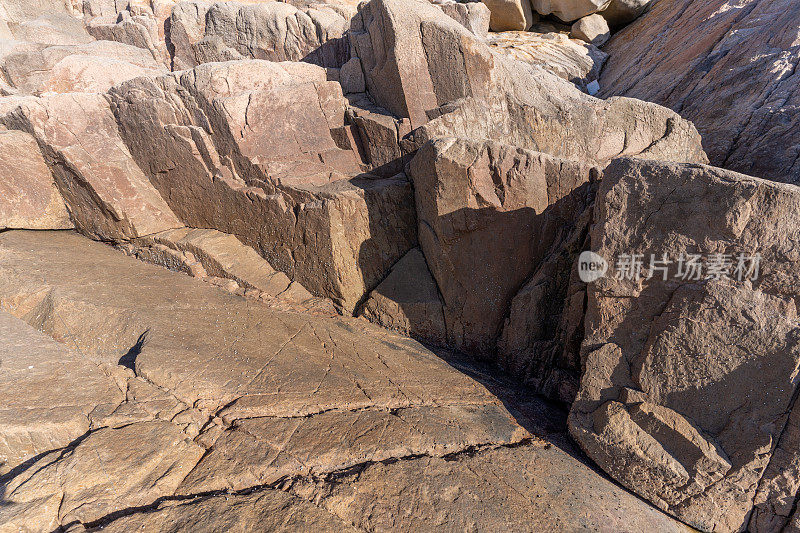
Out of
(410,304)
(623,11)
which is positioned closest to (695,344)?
(410,304)

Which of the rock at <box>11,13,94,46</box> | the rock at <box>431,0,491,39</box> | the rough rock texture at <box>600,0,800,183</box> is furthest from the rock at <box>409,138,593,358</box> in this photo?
the rock at <box>11,13,94,46</box>

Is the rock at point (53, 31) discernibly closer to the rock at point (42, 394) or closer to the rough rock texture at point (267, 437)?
the rough rock texture at point (267, 437)

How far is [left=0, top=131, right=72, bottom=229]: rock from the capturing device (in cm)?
404

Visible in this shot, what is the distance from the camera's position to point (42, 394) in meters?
2.09

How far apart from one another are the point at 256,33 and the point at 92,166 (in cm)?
376

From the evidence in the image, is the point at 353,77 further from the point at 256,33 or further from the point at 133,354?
the point at 133,354

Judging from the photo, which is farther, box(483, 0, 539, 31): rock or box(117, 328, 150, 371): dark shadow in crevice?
box(483, 0, 539, 31): rock

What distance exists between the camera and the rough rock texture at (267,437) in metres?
1.76

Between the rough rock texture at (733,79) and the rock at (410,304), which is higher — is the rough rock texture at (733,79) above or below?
above

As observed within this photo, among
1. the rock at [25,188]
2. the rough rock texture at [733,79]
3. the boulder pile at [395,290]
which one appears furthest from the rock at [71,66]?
the rough rock texture at [733,79]

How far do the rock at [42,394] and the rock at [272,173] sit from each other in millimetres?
1990

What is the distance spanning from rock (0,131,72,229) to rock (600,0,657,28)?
11773 millimetres

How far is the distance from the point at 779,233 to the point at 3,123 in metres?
6.80

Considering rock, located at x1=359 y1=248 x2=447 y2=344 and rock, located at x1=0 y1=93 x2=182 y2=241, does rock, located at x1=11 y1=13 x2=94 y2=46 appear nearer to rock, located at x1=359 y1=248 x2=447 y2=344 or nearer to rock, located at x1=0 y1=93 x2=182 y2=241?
rock, located at x1=0 y1=93 x2=182 y2=241
